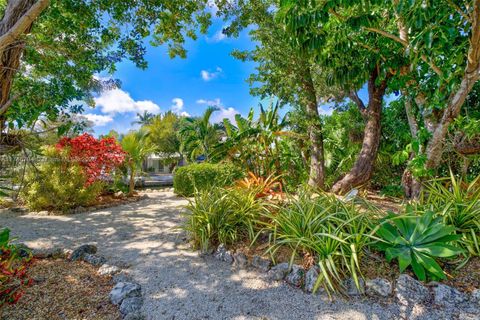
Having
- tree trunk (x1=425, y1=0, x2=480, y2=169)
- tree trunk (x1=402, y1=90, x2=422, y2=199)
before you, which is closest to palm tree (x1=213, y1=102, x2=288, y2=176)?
tree trunk (x1=402, y1=90, x2=422, y2=199)

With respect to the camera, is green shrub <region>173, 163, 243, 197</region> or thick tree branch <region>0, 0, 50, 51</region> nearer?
thick tree branch <region>0, 0, 50, 51</region>

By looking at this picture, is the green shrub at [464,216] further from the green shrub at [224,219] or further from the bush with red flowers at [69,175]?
the bush with red flowers at [69,175]

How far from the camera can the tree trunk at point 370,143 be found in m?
Result: 6.38

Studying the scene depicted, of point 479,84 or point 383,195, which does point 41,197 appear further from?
point 479,84

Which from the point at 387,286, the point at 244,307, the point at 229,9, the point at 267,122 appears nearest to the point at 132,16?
the point at 229,9

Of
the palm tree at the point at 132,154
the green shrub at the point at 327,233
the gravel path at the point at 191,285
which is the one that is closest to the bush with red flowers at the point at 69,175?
the palm tree at the point at 132,154

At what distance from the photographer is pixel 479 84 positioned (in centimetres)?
516

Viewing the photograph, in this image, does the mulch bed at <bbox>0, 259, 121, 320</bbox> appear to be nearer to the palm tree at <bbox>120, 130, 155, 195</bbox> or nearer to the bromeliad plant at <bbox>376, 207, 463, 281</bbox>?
the bromeliad plant at <bbox>376, 207, 463, 281</bbox>

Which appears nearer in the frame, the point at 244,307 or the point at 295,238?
the point at 244,307

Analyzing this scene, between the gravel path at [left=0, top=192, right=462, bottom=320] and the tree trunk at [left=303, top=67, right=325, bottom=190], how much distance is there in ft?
15.8

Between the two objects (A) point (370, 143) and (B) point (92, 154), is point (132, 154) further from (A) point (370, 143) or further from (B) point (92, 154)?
(A) point (370, 143)

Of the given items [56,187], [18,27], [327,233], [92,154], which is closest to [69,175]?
[56,187]

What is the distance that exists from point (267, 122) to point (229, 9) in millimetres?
3583

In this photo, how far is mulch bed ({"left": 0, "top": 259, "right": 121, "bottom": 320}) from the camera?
2129mm
